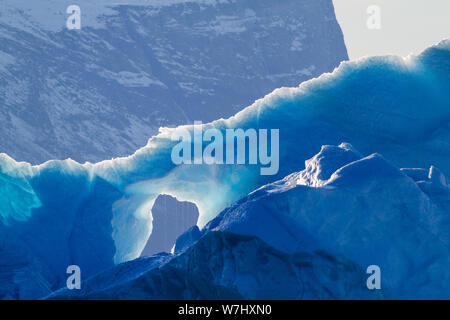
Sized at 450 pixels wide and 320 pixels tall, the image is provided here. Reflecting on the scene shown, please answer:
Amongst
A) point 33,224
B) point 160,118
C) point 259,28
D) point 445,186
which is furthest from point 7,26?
point 445,186

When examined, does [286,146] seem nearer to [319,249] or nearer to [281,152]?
[281,152]

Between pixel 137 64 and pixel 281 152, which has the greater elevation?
pixel 137 64

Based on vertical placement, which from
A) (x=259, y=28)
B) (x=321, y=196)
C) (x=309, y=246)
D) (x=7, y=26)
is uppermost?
(x=259, y=28)

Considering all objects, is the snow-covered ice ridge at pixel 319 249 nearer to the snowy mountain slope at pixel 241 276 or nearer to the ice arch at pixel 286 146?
the snowy mountain slope at pixel 241 276

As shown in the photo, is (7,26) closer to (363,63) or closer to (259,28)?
(259,28)

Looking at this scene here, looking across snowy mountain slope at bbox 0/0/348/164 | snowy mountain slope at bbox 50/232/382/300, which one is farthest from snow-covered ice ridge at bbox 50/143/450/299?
snowy mountain slope at bbox 0/0/348/164

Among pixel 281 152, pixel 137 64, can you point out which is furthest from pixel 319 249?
pixel 137 64

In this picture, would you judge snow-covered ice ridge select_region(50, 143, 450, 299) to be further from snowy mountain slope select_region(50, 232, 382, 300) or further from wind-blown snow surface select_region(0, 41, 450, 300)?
wind-blown snow surface select_region(0, 41, 450, 300)

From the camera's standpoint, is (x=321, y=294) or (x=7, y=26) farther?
(x=7, y=26)
